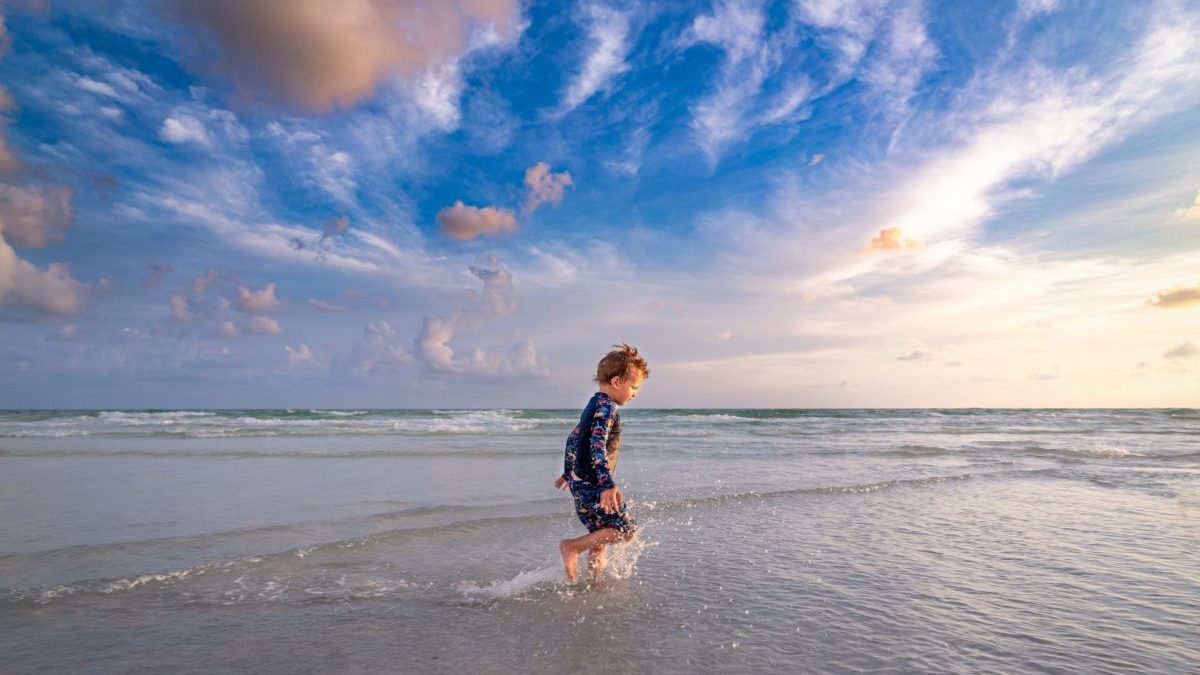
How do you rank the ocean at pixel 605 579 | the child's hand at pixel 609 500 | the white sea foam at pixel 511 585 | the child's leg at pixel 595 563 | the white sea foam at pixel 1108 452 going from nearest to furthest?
1. the ocean at pixel 605 579
2. the child's hand at pixel 609 500
3. the white sea foam at pixel 511 585
4. the child's leg at pixel 595 563
5. the white sea foam at pixel 1108 452

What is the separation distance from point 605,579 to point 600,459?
1130 millimetres

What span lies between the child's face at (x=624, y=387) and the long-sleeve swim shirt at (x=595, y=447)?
0.20ft

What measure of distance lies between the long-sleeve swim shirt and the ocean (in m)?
0.87

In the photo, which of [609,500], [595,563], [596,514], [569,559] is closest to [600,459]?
[609,500]

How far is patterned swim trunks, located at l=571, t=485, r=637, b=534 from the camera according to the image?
4883 millimetres

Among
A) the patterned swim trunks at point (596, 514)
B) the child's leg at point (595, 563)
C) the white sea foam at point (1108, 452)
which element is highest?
the patterned swim trunks at point (596, 514)

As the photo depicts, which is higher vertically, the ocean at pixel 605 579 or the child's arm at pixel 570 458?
the child's arm at pixel 570 458

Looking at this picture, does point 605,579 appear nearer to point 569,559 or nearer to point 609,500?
point 569,559

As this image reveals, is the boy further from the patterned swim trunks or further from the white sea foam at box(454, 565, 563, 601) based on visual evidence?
the white sea foam at box(454, 565, 563, 601)

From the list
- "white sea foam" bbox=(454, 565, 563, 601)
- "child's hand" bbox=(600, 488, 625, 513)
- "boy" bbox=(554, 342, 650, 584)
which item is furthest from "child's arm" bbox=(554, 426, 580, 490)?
"white sea foam" bbox=(454, 565, 563, 601)

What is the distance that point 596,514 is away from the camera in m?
4.95

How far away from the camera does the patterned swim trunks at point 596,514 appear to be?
488 centimetres

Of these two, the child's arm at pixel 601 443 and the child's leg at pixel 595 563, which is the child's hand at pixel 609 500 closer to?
the child's arm at pixel 601 443

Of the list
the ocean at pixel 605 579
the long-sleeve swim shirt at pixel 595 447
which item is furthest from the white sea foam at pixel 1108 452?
the long-sleeve swim shirt at pixel 595 447
